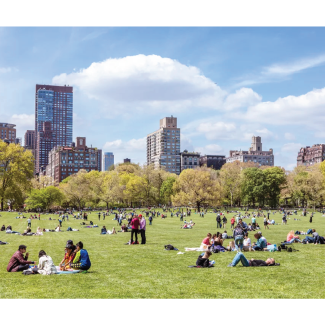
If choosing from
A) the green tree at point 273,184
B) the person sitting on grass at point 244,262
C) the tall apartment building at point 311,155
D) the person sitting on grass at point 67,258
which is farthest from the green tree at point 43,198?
the tall apartment building at point 311,155

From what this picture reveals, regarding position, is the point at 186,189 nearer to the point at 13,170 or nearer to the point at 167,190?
the point at 167,190

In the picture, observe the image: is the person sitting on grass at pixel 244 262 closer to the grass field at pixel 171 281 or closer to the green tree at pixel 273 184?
the grass field at pixel 171 281

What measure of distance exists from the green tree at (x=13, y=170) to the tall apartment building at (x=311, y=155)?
5337 inches

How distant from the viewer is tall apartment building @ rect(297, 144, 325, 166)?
177500mm

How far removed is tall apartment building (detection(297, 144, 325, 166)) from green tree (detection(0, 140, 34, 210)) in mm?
135555

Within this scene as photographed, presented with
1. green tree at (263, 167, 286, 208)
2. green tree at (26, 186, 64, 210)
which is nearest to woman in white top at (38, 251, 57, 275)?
green tree at (26, 186, 64, 210)

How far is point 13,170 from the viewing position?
7012cm

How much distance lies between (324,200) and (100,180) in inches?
2330

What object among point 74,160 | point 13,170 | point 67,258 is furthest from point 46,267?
point 74,160

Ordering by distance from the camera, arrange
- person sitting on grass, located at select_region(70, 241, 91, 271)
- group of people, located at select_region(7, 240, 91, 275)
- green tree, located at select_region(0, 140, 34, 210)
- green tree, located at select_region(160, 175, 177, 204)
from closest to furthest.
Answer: group of people, located at select_region(7, 240, 91, 275) → person sitting on grass, located at select_region(70, 241, 91, 271) → green tree, located at select_region(0, 140, 34, 210) → green tree, located at select_region(160, 175, 177, 204)

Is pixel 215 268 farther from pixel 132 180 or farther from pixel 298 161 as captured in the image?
pixel 298 161

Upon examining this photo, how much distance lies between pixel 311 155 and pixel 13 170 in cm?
15612

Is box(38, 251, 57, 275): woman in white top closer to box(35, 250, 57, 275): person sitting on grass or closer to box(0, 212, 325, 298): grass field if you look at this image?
box(35, 250, 57, 275): person sitting on grass
